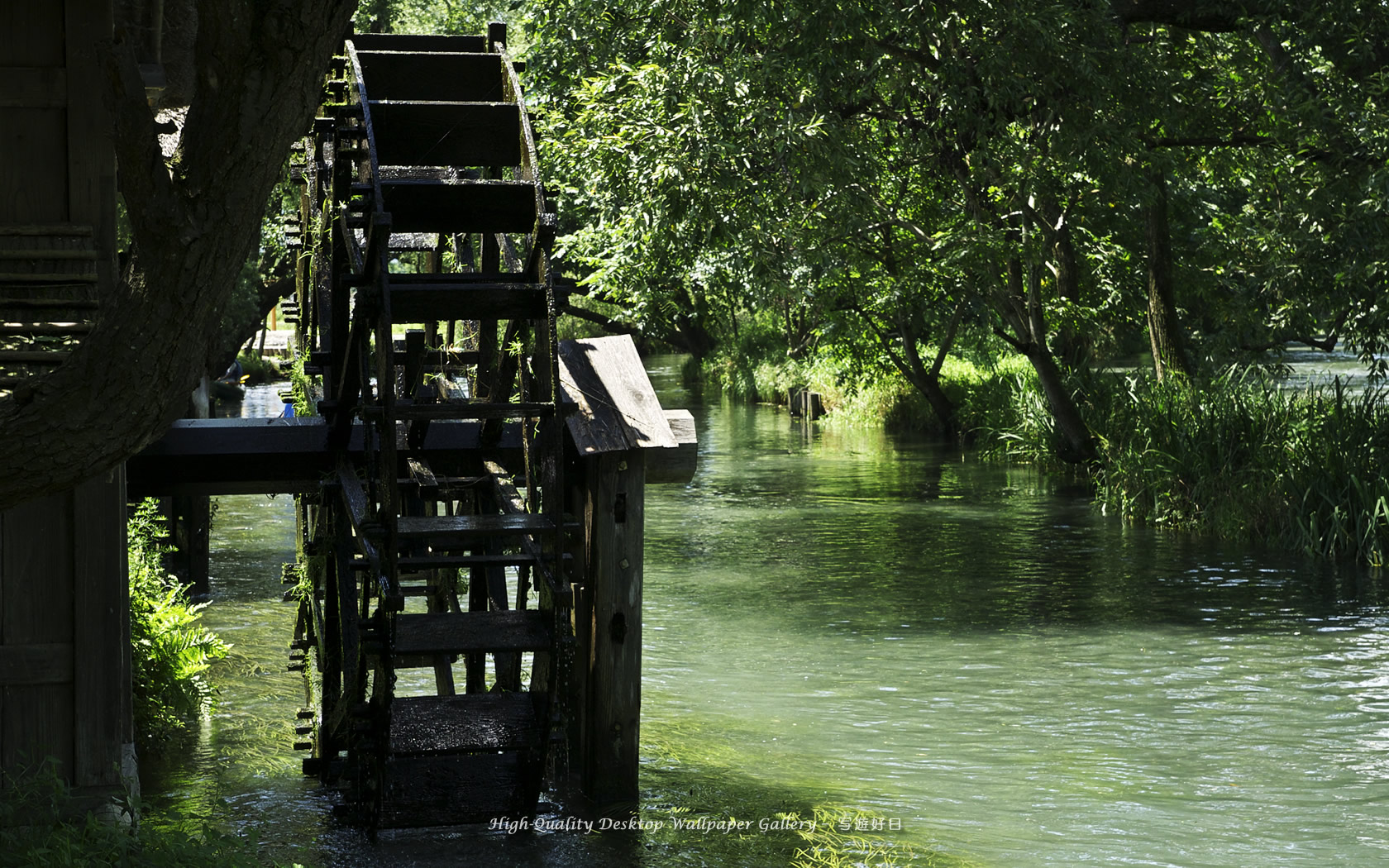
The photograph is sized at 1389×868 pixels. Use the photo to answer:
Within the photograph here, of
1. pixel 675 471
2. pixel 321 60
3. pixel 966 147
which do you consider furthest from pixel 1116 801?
pixel 966 147

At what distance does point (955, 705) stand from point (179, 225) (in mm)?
7086

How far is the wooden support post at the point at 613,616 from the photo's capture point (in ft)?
21.7

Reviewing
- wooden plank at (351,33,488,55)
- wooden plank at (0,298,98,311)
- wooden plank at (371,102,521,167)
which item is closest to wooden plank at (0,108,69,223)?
wooden plank at (0,298,98,311)

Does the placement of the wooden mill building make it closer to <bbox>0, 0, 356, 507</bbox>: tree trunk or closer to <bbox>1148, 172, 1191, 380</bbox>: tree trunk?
<bbox>0, 0, 356, 507</bbox>: tree trunk

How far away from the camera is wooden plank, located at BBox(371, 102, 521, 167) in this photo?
716 cm

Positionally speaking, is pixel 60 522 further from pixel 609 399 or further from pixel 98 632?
pixel 609 399

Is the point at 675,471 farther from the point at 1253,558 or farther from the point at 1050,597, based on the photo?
the point at 1253,558

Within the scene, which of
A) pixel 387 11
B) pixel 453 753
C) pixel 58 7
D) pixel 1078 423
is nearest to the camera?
pixel 58 7

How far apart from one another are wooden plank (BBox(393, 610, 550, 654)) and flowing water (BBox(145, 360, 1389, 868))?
110cm

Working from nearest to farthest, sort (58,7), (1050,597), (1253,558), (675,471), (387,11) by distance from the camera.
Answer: (58,7) < (675,471) < (1050,597) < (1253,558) < (387,11)

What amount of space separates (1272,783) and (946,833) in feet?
6.77

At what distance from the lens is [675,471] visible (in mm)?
6855

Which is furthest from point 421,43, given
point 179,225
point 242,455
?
point 179,225

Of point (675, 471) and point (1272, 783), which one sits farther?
point (1272, 783)
